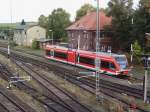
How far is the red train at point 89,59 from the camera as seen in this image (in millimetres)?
42969

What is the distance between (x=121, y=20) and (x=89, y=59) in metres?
13.6

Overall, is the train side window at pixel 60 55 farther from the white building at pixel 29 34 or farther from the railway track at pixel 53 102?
the white building at pixel 29 34

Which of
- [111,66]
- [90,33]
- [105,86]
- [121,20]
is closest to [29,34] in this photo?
[90,33]

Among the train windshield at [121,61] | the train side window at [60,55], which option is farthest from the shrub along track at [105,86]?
the train side window at [60,55]

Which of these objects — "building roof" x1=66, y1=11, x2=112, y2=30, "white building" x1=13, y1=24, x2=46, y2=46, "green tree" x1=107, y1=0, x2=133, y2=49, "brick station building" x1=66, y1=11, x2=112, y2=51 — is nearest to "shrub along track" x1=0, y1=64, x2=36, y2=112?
"green tree" x1=107, y1=0, x2=133, y2=49

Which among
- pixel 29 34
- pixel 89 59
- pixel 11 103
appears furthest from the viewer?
pixel 29 34

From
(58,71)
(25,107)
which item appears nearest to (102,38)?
(58,71)

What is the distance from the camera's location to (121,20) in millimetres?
59094

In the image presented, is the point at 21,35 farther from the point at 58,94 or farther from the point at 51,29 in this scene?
the point at 58,94

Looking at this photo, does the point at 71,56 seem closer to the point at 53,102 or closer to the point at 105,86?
the point at 105,86

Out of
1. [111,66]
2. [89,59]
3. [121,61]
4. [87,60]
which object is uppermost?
[121,61]

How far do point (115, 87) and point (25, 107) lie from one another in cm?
1166

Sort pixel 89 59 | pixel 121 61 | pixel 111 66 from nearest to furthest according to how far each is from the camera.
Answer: pixel 111 66 < pixel 121 61 < pixel 89 59

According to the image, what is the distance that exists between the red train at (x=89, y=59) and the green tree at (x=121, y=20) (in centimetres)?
931
